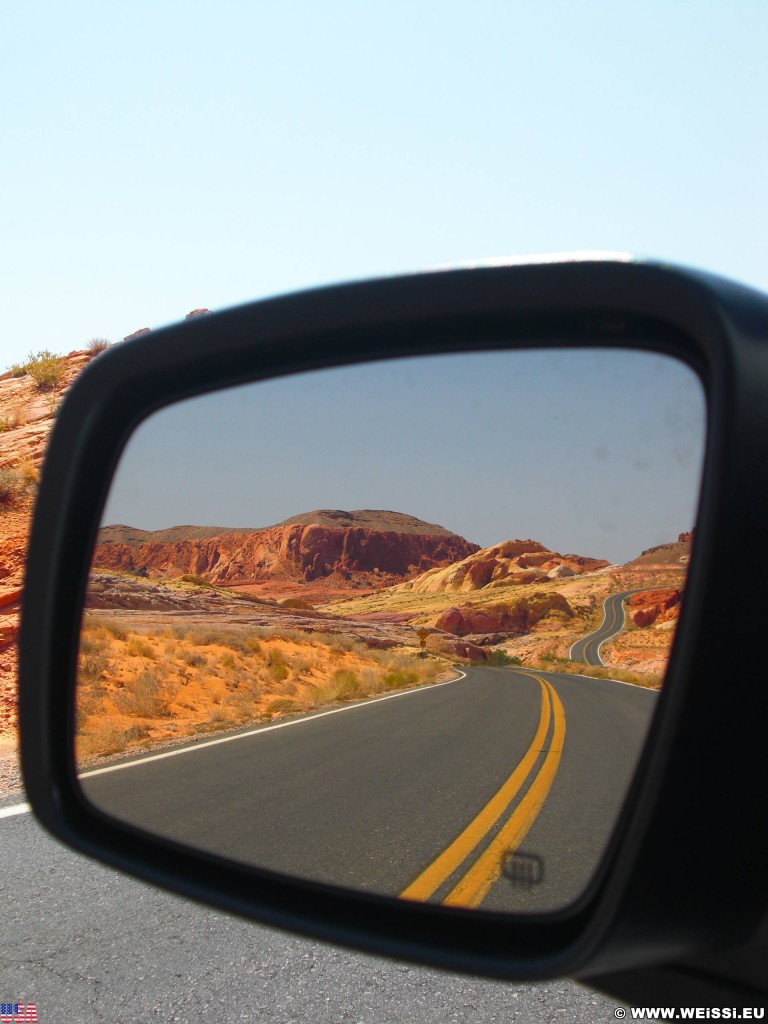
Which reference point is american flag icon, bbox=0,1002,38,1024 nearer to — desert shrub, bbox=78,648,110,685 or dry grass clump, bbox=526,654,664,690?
desert shrub, bbox=78,648,110,685

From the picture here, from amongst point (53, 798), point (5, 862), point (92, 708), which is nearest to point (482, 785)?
point (53, 798)

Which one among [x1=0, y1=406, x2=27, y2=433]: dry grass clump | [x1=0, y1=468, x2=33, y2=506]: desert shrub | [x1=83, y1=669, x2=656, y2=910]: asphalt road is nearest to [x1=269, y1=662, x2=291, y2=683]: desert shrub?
[x1=83, y1=669, x2=656, y2=910]: asphalt road

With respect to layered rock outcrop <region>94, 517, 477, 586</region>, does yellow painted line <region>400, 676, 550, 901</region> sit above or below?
below

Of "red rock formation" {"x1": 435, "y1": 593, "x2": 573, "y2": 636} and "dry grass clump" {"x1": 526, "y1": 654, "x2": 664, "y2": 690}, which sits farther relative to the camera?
"red rock formation" {"x1": 435, "y1": 593, "x2": 573, "y2": 636}

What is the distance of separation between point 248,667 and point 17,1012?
2.12 meters

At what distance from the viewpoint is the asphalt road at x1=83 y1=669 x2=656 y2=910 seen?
1.42 m

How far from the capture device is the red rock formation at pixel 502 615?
1.59 metres

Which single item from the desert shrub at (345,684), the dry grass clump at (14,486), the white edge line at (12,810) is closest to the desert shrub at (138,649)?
the desert shrub at (345,684)

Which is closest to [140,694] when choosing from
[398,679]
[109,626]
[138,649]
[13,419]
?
[138,649]

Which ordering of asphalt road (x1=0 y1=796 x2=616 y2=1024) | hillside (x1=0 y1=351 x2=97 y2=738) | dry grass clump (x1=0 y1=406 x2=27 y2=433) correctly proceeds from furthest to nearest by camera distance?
dry grass clump (x1=0 y1=406 x2=27 y2=433)
hillside (x1=0 y1=351 x2=97 y2=738)
asphalt road (x1=0 y1=796 x2=616 y2=1024)

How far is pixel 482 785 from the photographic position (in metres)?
1.65

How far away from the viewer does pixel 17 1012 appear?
3455 mm

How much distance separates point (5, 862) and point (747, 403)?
17.5ft

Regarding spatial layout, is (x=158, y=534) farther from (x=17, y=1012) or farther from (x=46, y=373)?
(x=46, y=373)
